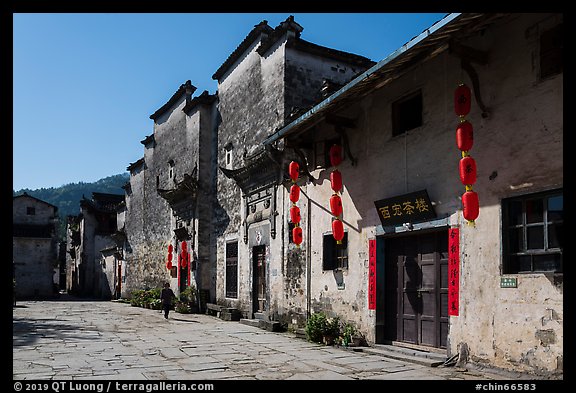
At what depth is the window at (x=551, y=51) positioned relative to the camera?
6.39 metres

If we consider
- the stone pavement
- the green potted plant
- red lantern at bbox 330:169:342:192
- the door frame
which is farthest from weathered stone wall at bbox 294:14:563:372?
red lantern at bbox 330:169:342:192

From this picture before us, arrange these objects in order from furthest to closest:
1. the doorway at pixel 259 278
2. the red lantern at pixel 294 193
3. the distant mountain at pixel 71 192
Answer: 1. the distant mountain at pixel 71 192
2. the doorway at pixel 259 278
3. the red lantern at pixel 294 193

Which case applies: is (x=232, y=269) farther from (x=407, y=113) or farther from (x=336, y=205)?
(x=407, y=113)

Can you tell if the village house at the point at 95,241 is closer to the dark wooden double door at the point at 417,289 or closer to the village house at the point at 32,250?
the village house at the point at 32,250

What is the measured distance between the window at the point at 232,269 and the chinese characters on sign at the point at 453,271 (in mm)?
10317

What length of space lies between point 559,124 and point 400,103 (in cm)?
373

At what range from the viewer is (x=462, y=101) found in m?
7.39

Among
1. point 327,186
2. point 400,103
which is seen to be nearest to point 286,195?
point 327,186

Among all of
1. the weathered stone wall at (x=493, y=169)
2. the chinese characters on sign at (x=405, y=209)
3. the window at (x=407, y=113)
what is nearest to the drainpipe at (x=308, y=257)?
the weathered stone wall at (x=493, y=169)

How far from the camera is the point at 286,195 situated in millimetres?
13742

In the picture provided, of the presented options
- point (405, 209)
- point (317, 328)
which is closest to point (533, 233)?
point (405, 209)
